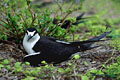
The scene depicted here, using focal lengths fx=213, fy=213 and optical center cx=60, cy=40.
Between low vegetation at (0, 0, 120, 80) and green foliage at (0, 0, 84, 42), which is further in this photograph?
green foliage at (0, 0, 84, 42)

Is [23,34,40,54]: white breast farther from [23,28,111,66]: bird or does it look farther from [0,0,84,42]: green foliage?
[0,0,84,42]: green foliage

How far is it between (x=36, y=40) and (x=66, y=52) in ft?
1.62

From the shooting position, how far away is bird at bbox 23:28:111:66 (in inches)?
122

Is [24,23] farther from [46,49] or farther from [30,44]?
[46,49]

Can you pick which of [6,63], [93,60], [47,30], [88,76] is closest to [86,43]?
[93,60]

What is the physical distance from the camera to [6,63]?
2.67 metres

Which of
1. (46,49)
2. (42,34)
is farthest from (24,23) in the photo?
(46,49)

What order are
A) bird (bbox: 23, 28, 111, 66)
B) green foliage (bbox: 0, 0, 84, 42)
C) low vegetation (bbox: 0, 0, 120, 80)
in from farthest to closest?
green foliage (bbox: 0, 0, 84, 42)
bird (bbox: 23, 28, 111, 66)
low vegetation (bbox: 0, 0, 120, 80)

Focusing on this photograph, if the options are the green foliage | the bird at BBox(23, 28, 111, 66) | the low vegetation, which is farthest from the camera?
the green foliage

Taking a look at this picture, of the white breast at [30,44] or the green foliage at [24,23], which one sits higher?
the green foliage at [24,23]

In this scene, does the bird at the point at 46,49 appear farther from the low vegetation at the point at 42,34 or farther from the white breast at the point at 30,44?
the low vegetation at the point at 42,34

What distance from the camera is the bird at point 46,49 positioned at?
10.2 ft

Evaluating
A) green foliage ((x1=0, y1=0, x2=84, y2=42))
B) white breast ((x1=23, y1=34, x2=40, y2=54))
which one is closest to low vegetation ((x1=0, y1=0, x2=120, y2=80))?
green foliage ((x1=0, y1=0, x2=84, y2=42))

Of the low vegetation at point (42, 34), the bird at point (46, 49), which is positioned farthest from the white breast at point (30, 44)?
the low vegetation at point (42, 34)
